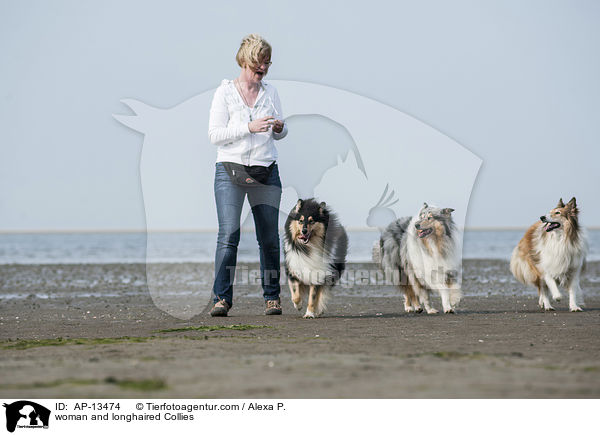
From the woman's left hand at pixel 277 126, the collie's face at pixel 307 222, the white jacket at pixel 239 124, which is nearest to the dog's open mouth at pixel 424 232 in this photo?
the collie's face at pixel 307 222

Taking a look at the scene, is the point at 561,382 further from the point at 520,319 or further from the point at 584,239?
the point at 584,239

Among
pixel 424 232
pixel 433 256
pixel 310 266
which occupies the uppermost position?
pixel 424 232

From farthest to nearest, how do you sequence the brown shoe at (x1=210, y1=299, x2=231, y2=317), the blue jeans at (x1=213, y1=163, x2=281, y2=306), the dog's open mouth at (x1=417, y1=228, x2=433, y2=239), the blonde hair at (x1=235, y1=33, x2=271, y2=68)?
the dog's open mouth at (x1=417, y1=228, x2=433, y2=239), the brown shoe at (x1=210, y1=299, x2=231, y2=317), the blue jeans at (x1=213, y1=163, x2=281, y2=306), the blonde hair at (x1=235, y1=33, x2=271, y2=68)

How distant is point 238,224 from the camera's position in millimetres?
7109

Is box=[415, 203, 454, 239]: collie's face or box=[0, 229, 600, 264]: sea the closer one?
box=[415, 203, 454, 239]: collie's face

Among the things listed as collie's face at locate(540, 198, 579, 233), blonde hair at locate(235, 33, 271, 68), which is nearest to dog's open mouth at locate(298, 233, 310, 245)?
blonde hair at locate(235, 33, 271, 68)

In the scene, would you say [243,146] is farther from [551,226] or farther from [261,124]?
[551,226]

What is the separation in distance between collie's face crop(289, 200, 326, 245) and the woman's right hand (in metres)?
1.25

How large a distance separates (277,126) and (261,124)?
23cm

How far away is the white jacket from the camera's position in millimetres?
6910

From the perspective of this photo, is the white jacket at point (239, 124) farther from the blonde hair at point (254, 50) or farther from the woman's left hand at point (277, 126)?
the blonde hair at point (254, 50)

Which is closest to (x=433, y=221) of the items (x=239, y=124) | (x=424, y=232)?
(x=424, y=232)
